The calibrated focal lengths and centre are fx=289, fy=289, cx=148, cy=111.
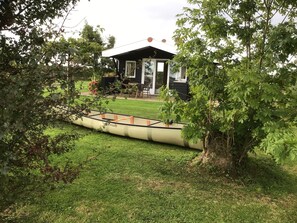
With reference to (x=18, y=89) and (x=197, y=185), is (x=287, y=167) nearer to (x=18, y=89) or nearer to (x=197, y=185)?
(x=197, y=185)

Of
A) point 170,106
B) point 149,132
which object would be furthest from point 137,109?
point 170,106

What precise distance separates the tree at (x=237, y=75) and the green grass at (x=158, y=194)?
1.88 feet

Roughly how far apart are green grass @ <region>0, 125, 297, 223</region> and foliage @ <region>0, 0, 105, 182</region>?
1.01 ft

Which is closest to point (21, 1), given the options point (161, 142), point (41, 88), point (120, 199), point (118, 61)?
point (41, 88)

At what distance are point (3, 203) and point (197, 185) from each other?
285 centimetres

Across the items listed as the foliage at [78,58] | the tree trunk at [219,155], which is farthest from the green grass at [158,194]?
the foliage at [78,58]

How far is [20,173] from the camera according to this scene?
215cm

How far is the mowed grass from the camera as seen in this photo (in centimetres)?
328

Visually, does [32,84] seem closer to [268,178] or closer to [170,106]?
[170,106]

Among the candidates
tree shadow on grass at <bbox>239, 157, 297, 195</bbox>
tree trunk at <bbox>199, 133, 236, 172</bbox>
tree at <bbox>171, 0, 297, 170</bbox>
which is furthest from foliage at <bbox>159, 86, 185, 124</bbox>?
tree shadow on grass at <bbox>239, 157, 297, 195</bbox>

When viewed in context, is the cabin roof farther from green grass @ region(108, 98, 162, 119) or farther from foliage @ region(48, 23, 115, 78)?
foliage @ region(48, 23, 115, 78)

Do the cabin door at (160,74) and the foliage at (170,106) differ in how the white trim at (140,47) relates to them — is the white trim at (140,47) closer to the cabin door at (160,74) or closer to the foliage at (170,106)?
the cabin door at (160,74)

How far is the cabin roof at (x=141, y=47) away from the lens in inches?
596

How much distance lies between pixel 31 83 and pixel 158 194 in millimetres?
2731
